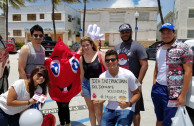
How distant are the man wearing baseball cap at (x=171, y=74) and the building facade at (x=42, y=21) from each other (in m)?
31.5

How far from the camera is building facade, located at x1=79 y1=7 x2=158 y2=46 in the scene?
3030cm

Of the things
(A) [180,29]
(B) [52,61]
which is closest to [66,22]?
(A) [180,29]

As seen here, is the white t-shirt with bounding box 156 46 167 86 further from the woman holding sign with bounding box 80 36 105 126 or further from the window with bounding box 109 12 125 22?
the window with bounding box 109 12 125 22

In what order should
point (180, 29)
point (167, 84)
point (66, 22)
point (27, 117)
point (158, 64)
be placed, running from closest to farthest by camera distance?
point (27, 117) → point (167, 84) → point (158, 64) → point (180, 29) → point (66, 22)

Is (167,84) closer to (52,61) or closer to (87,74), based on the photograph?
(87,74)

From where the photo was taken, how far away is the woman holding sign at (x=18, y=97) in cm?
230

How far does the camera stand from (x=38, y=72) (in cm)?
242

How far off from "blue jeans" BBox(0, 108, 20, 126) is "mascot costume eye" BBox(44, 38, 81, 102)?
2.47ft

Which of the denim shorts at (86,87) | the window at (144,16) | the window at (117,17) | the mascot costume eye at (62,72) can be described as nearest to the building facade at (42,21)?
the window at (117,17)

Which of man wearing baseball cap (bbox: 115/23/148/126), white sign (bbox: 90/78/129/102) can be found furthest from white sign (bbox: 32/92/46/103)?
man wearing baseball cap (bbox: 115/23/148/126)

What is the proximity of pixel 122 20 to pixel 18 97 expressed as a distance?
100 feet

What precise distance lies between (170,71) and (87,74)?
1.30 meters

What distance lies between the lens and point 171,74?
2.42m

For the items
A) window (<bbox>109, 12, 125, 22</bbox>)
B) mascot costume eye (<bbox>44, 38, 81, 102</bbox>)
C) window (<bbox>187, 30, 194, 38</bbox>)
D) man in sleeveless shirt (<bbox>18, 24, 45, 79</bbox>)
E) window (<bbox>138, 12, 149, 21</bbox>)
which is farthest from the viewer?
window (<bbox>109, 12, 125, 22</bbox>)
